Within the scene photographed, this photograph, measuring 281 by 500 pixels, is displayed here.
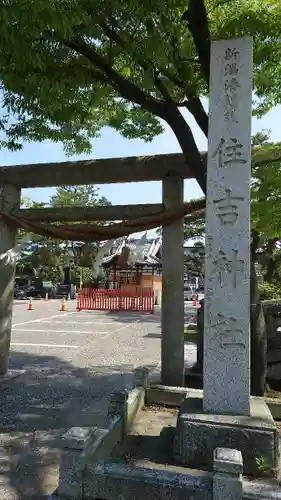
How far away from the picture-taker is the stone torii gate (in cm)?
585

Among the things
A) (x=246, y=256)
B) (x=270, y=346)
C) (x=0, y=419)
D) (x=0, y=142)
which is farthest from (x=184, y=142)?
(x=0, y=419)

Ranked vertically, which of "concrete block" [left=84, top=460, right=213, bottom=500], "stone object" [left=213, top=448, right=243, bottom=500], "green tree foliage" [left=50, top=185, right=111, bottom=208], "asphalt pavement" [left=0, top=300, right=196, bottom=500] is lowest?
"asphalt pavement" [left=0, top=300, right=196, bottom=500]

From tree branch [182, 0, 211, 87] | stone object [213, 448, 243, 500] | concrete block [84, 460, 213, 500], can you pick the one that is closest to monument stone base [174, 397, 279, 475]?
concrete block [84, 460, 213, 500]

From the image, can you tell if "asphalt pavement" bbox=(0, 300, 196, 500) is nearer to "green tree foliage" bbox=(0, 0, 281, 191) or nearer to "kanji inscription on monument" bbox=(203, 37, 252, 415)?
"kanji inscription on monument" bbox=(203, 37, 252, 415)

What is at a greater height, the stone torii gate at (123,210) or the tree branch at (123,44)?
the tree branch at (123,44)

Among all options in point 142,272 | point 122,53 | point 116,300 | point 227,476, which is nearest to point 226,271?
point 227,476

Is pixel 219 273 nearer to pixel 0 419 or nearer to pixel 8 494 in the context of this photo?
pixel 8 494

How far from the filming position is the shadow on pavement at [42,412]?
11.9 feet

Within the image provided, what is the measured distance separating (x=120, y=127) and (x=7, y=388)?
5118mm

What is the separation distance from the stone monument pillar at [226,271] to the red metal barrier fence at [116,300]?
770 inches

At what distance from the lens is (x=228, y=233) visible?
12.1ft

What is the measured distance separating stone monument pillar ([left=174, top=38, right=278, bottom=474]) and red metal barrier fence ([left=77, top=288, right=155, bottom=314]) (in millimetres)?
19549

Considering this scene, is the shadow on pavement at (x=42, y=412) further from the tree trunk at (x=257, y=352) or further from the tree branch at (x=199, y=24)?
the tree branch at (x=199, y=24)

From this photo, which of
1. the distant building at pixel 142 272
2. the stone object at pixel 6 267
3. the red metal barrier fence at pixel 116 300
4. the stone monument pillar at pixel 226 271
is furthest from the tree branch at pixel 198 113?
the distant building at pixel 142 272
